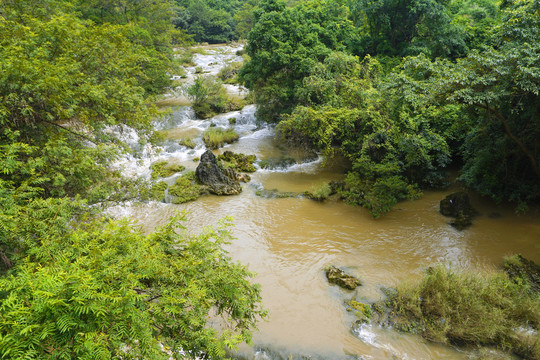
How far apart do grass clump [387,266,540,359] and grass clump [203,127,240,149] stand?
13314mm

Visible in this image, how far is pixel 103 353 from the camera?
2.42 meters

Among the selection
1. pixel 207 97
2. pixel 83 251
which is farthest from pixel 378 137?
pixel 207 97

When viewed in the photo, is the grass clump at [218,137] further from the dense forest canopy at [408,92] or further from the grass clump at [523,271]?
the grass clump at [523,271]

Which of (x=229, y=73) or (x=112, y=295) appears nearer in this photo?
(x=112, y=295)

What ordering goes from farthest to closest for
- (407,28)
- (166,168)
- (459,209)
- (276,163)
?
(407,28) → (276,163) → (166,168) → (459,209)

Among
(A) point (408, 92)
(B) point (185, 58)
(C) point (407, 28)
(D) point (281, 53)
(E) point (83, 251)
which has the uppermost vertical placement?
(C) point (407, 28)

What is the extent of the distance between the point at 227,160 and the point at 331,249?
328 inches

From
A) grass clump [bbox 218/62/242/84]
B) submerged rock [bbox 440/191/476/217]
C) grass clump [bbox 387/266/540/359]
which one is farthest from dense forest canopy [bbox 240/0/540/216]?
grass clump [bbox 218/62/242/84]

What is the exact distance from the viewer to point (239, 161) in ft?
50.9

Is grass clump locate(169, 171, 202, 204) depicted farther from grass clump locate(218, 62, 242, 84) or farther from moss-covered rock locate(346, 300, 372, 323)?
grass clump locate(218, 62, 242, 84)

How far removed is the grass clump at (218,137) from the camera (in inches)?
693

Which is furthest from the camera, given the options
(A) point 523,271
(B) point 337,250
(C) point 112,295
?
(B) point 337,250

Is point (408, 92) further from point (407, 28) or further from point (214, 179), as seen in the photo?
point (407, 28)

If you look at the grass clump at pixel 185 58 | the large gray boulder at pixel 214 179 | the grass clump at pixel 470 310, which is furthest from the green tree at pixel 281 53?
the grass clump at pixel 185 58
